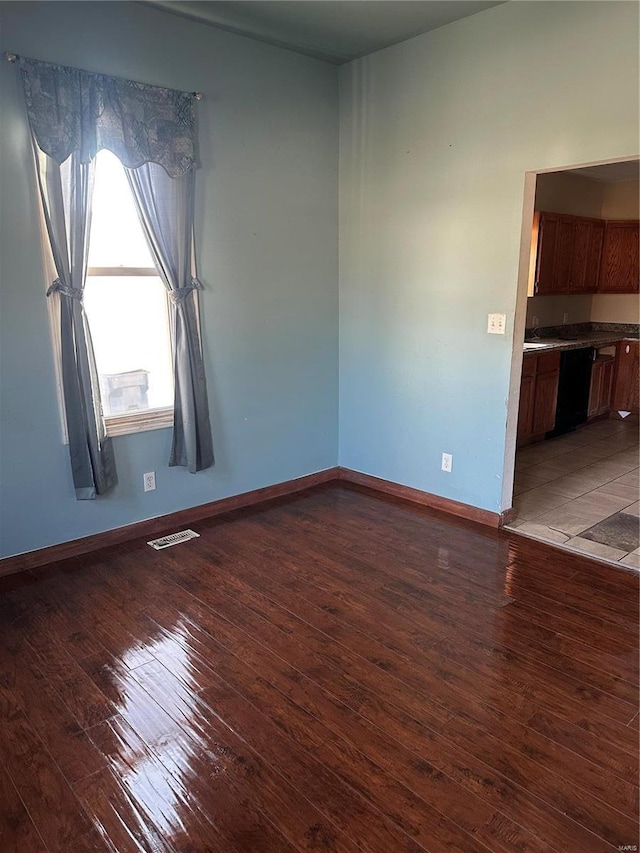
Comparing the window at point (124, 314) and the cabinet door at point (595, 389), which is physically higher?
the window at point (124, 314)

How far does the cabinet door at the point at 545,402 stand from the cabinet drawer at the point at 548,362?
0.04 meters

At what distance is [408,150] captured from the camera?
3.80m

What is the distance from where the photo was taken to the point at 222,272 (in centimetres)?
370

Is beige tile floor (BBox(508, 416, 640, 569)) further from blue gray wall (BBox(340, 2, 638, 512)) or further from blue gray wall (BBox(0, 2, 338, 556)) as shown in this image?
blue gray wall (BBox(0, 2, 338, 556))

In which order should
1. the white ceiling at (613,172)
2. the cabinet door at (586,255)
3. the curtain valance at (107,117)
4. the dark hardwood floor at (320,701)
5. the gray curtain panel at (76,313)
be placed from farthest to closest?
the cabinet door at (586,255)
the white ceiling at (613,172)
the gray curtain panel at (76,313)
the curtain valance at (107,117)
the dark hardwood floor at (320,701)

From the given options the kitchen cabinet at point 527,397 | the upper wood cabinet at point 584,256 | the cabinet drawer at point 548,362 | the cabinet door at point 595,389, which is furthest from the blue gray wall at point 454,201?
the cabinet door at point 595,389

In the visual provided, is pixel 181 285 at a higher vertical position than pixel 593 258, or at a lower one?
lower

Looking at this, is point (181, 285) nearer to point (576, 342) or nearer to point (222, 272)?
point (222, 272)

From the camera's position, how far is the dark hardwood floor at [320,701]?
1.69 m

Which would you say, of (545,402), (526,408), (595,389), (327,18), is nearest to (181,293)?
(327,18)

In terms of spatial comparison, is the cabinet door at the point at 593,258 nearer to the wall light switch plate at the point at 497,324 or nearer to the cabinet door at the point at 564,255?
the cabinet door at the point at 564,255

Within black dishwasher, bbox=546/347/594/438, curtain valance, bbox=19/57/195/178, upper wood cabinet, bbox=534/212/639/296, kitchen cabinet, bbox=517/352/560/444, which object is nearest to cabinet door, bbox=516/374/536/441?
kitchen cabinet, bbox=517/352/560/444

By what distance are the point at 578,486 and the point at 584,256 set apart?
3.02 m

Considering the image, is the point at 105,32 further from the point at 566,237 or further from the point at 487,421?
the point at 566,237
